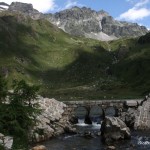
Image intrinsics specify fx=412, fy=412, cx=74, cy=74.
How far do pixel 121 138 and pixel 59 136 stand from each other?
16856 millimetres

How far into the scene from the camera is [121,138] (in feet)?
310

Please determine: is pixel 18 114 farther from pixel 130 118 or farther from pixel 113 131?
pixel 130 118

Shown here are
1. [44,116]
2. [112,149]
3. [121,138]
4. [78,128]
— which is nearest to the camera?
[112,149]

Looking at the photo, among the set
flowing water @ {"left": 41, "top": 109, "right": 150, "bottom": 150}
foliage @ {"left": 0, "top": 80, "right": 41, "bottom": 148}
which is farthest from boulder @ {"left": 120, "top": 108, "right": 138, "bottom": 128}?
foliage @ {"left": 0, "top": 80, "right": 41, "bottom": 148}

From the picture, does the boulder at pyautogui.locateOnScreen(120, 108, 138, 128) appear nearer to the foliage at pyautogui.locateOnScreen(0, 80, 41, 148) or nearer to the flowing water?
the flowing water

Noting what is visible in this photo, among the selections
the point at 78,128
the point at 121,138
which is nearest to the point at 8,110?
the point at 121,138

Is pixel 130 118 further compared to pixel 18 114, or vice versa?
pixel 130 118

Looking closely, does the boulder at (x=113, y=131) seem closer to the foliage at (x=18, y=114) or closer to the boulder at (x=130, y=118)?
the foliage at (x=18, y=114)

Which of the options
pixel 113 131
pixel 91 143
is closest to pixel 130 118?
pixel 113 131

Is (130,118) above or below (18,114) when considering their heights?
below

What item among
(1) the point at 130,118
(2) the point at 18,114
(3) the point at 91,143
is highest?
(2) the point at 18,114

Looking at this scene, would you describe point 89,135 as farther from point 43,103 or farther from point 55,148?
point 43,103

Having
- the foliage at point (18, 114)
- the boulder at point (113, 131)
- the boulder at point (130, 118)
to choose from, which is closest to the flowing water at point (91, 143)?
the boulder at point (113, 131)

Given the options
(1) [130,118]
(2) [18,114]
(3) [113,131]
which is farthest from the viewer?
(1) [130,118]
